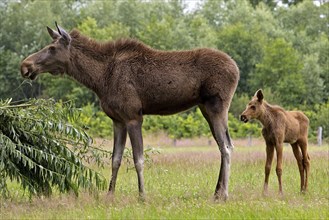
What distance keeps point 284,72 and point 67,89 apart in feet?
67.8

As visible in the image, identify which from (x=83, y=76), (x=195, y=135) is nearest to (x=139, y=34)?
(x=195, y=135)

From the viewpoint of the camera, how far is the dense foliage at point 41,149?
11.6 metres

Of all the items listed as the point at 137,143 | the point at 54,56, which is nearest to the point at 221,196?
the point at 137,143

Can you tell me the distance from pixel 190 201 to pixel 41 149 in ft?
8.90

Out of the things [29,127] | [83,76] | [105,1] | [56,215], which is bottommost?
[56,215]

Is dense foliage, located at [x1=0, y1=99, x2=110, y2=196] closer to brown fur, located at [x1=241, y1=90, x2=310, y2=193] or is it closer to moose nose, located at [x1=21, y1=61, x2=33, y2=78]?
moose nose, located at [x1=21, y1=61, x2=33, y2=78]

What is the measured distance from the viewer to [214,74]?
12141mm

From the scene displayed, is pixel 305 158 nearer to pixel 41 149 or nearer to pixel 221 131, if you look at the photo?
pixel 221 131

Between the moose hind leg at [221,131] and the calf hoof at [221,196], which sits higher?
the moose hind leg at [221,131]

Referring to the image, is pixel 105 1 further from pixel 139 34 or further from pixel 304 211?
pixel 304 211

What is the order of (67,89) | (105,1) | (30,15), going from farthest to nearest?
1. (105,1)
2. (30,15)
3. (67,89)

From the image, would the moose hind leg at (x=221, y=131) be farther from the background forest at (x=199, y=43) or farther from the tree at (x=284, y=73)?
the tree at (x=284, y=73)

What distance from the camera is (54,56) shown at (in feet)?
41.1

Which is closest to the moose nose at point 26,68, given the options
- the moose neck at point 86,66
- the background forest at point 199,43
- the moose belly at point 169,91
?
the moose neck at point 86,66
